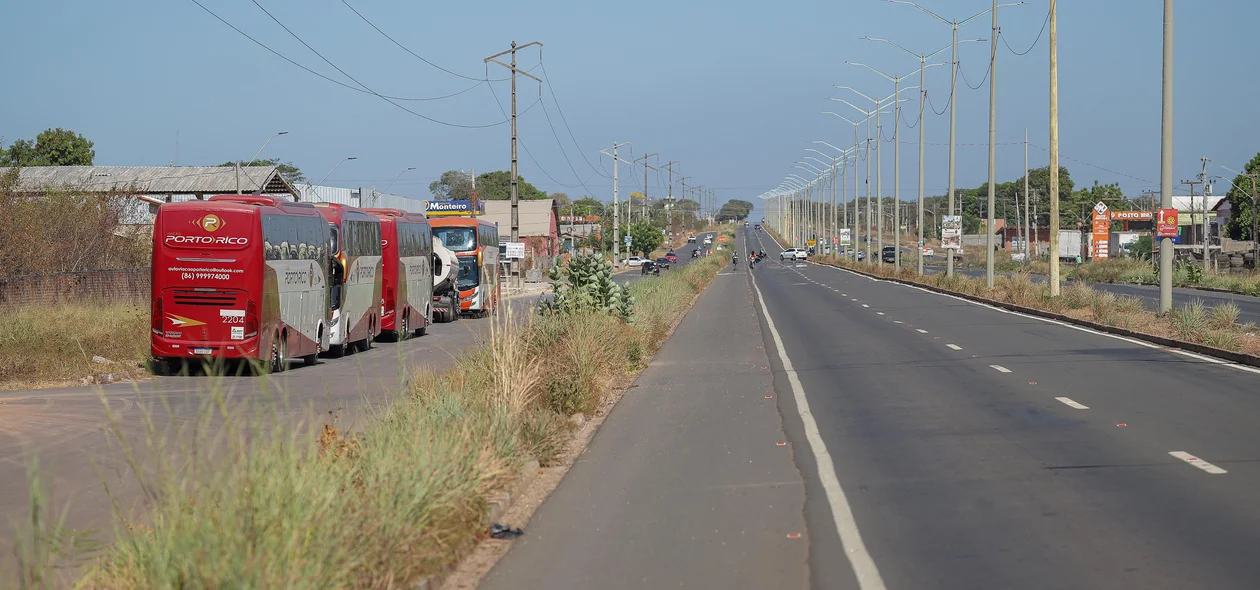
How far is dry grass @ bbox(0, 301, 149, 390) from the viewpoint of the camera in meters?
21.9

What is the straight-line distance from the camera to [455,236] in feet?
151

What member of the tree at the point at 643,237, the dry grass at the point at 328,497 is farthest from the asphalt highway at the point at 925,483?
the tree at the point at 643,237

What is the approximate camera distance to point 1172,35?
84.9 feet

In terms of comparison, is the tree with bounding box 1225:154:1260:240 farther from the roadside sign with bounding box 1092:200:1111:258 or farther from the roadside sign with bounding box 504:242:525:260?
the roadside sign with bounding box 504:242:525:260

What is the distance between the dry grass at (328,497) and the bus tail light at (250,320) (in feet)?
36.3

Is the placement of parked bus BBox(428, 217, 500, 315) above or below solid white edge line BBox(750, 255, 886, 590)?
above

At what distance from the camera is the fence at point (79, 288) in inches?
1278

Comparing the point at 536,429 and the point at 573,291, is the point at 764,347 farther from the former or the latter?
the point at 536,429

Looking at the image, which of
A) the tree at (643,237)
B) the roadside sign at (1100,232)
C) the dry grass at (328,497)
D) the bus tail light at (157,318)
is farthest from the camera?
the tree at (643,237)

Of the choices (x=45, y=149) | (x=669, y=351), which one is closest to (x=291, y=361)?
(x=669, y=351)

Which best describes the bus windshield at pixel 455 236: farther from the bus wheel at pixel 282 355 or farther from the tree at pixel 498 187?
the tree at pixel 498 187

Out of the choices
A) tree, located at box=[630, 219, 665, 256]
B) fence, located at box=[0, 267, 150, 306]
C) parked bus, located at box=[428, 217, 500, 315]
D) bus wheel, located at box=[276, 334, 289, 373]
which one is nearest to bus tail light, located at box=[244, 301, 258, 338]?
bus wheel, located at box=[276, 334, 289, 373]

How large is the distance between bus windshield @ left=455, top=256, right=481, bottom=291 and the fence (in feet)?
37.9

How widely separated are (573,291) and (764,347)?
460cm
